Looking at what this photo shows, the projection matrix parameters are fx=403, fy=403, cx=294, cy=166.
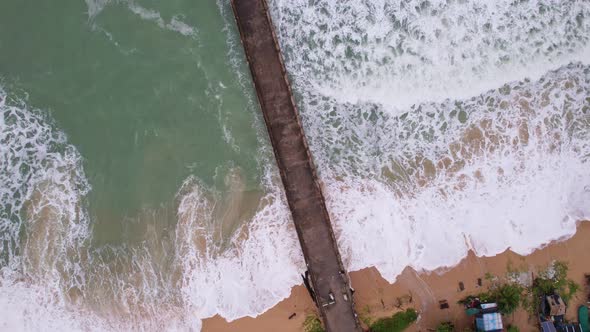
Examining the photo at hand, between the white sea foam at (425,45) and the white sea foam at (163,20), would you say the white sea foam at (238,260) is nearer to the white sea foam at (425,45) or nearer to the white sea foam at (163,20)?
the white sea foam at (425,45)

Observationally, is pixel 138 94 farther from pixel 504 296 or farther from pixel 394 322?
pixel 504 296

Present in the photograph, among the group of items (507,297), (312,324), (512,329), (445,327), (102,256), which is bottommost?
(512,329)

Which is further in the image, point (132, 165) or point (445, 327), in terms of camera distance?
point (132, 165)

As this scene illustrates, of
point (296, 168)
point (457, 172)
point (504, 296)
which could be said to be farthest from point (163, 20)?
point (504, 296)

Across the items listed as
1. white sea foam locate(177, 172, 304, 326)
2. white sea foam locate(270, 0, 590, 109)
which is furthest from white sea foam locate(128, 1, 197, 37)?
white sea foam locate(177, 172, 304, 326)

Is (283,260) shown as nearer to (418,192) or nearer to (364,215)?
(364,215)

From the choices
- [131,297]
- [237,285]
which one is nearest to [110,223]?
[131,297]
